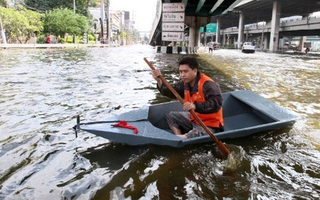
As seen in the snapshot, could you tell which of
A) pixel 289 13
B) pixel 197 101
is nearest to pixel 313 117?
pixel 197 101

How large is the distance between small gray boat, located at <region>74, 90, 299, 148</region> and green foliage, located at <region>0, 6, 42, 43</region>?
90.6 ft

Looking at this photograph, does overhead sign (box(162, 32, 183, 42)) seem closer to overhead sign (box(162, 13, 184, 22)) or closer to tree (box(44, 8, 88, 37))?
overhead sign (box(162, 13, 184, 22))

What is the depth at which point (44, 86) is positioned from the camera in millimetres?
7949

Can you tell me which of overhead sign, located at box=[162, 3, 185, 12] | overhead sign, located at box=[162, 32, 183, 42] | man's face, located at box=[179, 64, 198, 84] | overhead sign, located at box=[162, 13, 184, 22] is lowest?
man's face, located at box=[179, 64, 198, 84]

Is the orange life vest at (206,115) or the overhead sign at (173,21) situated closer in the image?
the orange life vest at (206,115)

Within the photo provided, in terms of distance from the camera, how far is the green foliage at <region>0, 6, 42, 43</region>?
2666 centimetres

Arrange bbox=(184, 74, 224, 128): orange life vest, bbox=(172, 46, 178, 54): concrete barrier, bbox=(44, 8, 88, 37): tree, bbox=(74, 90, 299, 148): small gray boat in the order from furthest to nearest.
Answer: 1. bbox=(44, 8, 88, 37): tree
2. bbox=(172, 46, 178, 54): concrete barrier
3. bbox=(184, 74, 224, 128): orange life vest
4. bbox=(74, 90, 299, 148): small gray boat

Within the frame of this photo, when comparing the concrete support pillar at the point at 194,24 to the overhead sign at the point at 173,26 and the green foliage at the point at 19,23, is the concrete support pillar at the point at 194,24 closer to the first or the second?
the overhead sign at the point at 173,26

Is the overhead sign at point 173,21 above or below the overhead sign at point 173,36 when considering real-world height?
above

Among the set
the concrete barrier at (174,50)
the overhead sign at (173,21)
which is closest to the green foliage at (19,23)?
the concrete barrier at (174,50)

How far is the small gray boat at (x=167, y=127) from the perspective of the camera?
3346mm

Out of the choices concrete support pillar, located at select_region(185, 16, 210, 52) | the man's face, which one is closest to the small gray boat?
the man's face

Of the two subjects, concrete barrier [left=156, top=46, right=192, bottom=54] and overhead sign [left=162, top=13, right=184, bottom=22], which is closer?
overhead sign [left=162, top=13, right=184, bottom=22]

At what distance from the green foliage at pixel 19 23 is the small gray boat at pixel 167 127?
2761 centimetres
